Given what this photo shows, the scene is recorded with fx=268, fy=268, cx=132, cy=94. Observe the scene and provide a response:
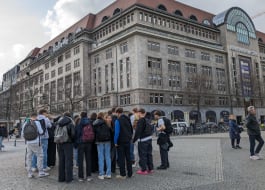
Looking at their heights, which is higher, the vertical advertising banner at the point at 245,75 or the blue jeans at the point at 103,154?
the vertical advertising banner at the point at 245,75

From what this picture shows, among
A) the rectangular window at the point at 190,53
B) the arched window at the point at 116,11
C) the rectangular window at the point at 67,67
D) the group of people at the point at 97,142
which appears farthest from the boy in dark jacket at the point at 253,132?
the rectangular window at the point at 67,67

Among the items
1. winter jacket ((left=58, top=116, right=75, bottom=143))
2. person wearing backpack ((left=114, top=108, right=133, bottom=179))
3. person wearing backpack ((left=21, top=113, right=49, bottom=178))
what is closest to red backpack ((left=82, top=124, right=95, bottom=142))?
winter jacket ((left=58, top=116, right=75, bottom=143))

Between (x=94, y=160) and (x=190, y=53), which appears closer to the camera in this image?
(x=94, y=160)

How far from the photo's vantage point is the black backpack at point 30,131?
812 cm

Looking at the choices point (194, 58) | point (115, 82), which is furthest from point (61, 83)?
point (194, 58)

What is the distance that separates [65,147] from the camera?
25.1ft

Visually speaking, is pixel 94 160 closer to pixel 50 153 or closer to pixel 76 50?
pixel 50 153

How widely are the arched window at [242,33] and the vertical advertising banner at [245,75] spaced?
186 inches

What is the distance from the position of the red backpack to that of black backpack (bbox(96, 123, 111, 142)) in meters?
0.16

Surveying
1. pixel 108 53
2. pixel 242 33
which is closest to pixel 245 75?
pixel 242 33

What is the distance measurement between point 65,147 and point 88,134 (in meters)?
0.74

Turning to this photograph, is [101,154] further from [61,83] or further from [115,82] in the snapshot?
[61,83]

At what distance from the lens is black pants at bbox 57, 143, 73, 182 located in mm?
7521

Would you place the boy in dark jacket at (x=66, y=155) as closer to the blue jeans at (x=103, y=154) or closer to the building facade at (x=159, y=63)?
the blue jeans at (x=103, y=154)
